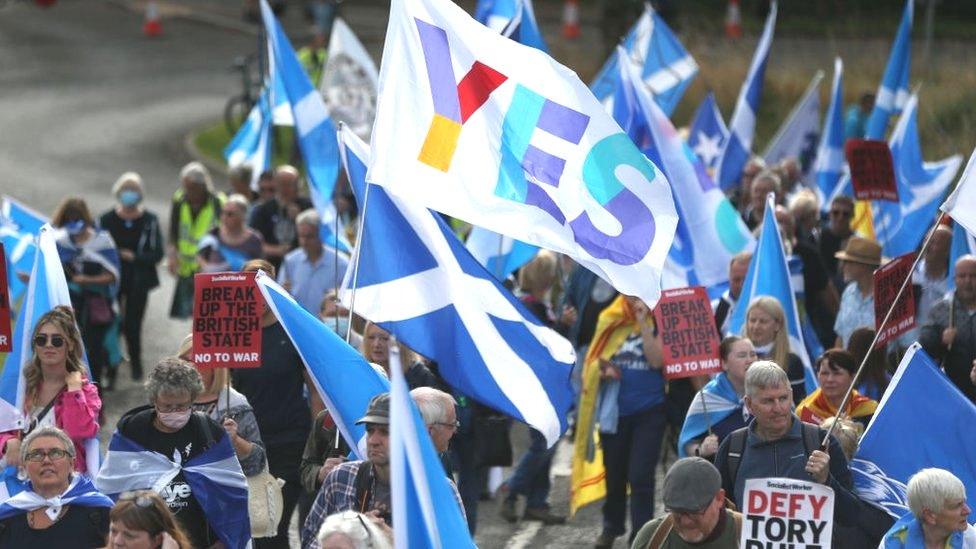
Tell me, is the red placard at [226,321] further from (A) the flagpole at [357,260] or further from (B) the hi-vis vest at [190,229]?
(B) the hi-vis vest at [190,229]

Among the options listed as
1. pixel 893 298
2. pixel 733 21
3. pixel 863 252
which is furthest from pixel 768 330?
pixel 733 21

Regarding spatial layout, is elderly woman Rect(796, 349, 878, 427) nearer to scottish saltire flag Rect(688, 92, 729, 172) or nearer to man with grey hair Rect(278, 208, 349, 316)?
man with grey hair Rect(278, 208, 349, 316)

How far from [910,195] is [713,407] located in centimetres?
657

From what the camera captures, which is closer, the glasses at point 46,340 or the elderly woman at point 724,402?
the glasses at point 46,340

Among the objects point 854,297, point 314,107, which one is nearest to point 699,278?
point 854,297

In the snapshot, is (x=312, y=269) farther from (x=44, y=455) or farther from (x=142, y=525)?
(x=142, y=525)

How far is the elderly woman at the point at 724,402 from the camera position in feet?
28.6

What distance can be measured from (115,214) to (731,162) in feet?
16.5

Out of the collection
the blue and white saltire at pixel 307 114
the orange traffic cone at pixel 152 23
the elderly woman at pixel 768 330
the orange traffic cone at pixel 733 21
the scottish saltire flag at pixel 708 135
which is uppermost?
the orange traffic cone at pixel 152 23

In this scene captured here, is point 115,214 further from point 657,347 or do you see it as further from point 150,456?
point 150,456

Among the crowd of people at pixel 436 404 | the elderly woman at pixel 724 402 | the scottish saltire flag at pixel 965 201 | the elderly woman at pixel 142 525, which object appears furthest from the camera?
the elderly woman at pixel 724 402

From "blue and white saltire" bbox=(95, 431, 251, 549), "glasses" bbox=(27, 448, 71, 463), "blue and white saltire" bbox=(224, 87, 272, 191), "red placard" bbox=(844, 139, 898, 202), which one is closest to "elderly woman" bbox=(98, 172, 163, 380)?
"blue and white saltire" bbox=(224, 87, 272, 191)

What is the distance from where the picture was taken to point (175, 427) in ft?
25.1

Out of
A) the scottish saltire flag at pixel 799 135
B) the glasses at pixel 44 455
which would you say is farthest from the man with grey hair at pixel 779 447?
the scottish saltire flag at pixel 799 135
